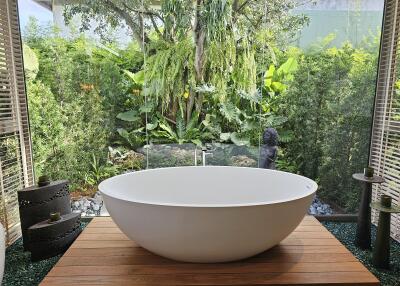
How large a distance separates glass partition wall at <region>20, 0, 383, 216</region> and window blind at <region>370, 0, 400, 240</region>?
82 mm

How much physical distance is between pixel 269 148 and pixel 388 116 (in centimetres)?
110

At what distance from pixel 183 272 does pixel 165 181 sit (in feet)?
3.17

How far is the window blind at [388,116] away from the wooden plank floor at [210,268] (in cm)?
108

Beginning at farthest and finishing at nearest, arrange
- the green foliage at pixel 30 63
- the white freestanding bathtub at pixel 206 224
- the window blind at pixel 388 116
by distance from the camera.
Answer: the green foliage at pixel 30 63 → the window blind at pixel 388 116 → the white freestanding bathtub at pixel 206 224

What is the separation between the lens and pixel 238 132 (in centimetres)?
313

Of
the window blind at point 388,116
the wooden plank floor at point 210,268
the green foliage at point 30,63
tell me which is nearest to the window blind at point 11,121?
the green foliage at point 30,63

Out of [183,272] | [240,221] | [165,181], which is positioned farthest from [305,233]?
[165,181]

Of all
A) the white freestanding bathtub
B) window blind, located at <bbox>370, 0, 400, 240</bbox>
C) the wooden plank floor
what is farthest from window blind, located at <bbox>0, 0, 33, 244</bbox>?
window blind, located at <bbox>370, 0, 400, 240</bbox>

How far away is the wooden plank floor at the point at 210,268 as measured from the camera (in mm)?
1587

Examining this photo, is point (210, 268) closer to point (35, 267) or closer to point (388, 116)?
point (35, 267)

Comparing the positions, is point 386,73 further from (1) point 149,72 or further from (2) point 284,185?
(1) point 149,72

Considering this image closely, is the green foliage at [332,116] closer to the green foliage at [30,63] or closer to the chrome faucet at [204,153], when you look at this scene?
the chrome faucet at [204,153]

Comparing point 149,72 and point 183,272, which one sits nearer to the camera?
point 183,272

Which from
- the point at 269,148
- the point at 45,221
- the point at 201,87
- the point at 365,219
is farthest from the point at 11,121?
the point at 365,219
